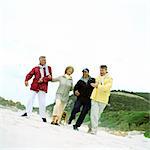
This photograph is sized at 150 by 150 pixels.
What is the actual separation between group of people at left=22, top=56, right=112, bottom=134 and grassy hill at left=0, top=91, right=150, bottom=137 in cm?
196

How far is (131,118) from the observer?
16156mm

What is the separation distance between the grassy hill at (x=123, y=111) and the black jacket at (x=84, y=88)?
221 cm

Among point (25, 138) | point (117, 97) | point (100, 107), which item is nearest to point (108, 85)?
point (100, 107)

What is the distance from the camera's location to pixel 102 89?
9578 mm

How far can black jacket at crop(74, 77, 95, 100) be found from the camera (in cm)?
978

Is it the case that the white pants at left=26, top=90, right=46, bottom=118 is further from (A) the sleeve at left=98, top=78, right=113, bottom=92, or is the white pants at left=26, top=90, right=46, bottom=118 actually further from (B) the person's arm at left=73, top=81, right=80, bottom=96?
(A) the sleeve at left=98, top=78, right=113, bottom=92

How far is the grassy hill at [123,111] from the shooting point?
14023mm

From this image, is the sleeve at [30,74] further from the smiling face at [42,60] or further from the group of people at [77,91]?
the smiling face at [42,60]

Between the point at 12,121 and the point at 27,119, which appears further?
the point at 27,119

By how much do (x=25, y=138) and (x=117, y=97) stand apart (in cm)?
1279

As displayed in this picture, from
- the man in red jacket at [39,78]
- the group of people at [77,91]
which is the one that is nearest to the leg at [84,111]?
the group of people at [77,91]

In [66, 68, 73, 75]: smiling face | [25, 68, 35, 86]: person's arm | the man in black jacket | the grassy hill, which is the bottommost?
the grassy hill

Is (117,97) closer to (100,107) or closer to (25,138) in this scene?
(100,107)

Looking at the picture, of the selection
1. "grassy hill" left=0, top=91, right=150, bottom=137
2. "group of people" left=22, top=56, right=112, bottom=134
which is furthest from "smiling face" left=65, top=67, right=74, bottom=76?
"grassy hill" left=0, top=91, right=150, bottom=137
